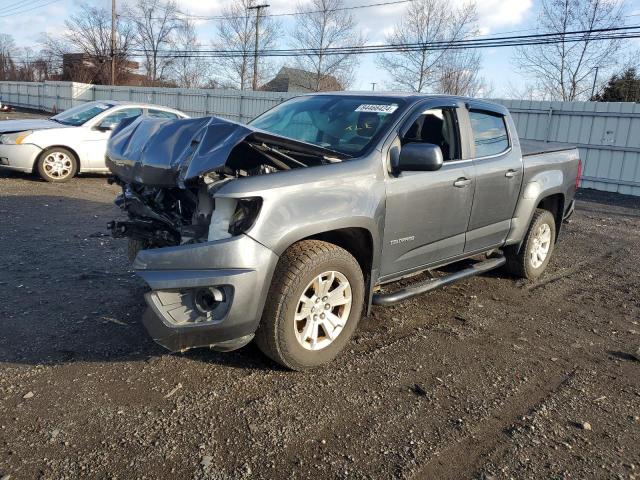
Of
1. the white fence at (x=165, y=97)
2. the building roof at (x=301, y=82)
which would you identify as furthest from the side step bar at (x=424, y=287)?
the building roof at (x=301, y=82)

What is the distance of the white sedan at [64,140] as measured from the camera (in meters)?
9.83

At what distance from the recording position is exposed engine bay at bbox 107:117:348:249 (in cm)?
328

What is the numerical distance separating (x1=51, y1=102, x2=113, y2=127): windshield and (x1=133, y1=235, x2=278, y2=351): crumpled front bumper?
855 cm

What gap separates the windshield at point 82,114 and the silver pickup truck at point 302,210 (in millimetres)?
6887

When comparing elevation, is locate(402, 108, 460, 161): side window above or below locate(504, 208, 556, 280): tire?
above

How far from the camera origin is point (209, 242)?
3209 mm

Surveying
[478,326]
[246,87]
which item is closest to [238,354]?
[478,326]

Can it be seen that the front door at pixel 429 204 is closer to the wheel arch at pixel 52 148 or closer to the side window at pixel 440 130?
the side window at pixel 440 130

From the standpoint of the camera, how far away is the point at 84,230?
7066 millimetres

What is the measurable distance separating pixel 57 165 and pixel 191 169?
8.18 meters

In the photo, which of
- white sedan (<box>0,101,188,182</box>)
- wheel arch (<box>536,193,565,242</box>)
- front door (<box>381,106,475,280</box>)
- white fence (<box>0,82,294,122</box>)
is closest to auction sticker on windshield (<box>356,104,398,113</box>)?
front door (<box>381,106,475,280</box>)

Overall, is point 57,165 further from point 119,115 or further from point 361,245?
point 361,245

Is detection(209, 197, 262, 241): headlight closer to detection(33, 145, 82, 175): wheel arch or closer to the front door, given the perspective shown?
the front door

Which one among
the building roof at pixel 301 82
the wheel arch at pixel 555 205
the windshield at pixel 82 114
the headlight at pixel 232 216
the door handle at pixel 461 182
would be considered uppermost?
the building roof at pixel 301 82
